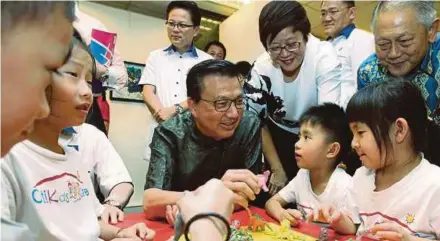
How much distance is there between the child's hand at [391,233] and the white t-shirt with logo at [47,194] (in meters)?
0.73

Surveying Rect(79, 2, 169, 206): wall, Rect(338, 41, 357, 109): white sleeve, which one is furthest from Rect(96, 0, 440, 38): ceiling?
Rect(338, 41, 357, 109): white sleeve

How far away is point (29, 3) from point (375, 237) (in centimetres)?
109

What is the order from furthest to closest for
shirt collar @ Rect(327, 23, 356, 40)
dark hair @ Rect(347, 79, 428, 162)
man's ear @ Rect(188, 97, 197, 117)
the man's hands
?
shirt collar @ Rect(327, 23, 356, 40) < man's ear @ Rect(188, 97, 197, 117) < dark hair @ Rect(347, 79, 428, 162) < the man's hands

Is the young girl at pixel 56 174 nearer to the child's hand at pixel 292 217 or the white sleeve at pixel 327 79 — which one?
the child's hand at pixel 292 217

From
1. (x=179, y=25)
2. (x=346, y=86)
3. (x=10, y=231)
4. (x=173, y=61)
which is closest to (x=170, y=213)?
(x=10, y=231)

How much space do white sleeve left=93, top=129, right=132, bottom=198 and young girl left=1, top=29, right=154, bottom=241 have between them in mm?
591

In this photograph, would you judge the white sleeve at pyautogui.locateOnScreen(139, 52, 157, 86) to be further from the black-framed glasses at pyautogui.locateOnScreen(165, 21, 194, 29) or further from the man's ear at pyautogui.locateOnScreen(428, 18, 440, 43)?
the man's ear at pyautogui.locateOnScreen(428, 18, 440, 43)

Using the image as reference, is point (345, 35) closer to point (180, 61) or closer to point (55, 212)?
point (180, 61)

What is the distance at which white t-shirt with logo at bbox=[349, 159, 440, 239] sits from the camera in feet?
4.01

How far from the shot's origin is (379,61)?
5.47ft

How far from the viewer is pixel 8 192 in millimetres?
830

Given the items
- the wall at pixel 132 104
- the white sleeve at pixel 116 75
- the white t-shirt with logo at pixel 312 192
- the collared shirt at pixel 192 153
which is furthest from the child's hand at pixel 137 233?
the wall at pixel 132 104

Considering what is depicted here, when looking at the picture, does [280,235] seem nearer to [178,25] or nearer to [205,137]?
[205,137]

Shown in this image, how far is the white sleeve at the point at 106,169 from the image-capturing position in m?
1.65
